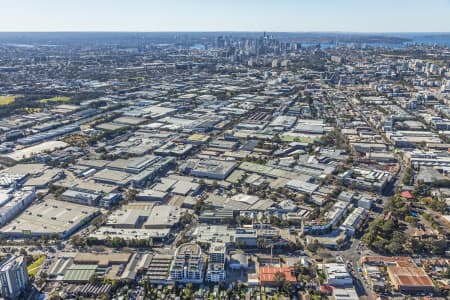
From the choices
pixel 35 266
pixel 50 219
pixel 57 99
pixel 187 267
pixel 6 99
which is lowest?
pixel 35 266

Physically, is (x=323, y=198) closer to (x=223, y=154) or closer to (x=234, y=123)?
(x=223, y=154)

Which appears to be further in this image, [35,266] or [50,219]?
[50,219]

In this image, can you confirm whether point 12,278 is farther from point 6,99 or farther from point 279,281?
point 6,99

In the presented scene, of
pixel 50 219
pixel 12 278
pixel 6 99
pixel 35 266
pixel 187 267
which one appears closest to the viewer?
pixel 12 278

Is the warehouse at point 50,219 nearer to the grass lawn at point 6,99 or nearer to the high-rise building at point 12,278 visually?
the high-rise building at point 12,278

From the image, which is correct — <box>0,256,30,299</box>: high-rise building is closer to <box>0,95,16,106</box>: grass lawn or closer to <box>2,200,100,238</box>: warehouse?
<box>2,200,100,238</box>: warehouse

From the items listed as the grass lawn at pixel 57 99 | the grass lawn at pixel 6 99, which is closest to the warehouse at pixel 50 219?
the grass lawn at pixel 57 99

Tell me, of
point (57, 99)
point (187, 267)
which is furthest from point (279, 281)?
point (57, 99)
